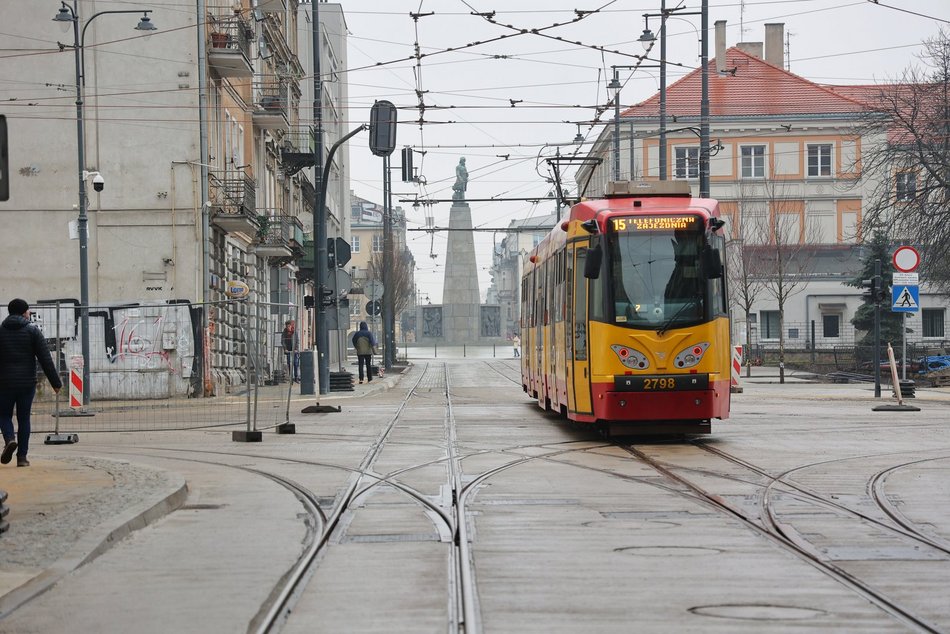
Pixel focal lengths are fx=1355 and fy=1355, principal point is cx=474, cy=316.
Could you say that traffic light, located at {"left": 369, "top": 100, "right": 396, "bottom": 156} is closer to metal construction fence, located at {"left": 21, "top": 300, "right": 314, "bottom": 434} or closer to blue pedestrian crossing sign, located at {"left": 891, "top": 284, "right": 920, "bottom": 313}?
metal construction fence, located at {"left": 21, "top": 300, "right": 314, "bottom": 434}

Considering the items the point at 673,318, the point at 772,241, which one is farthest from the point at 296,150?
the point at 673,318

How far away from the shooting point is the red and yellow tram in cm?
1733

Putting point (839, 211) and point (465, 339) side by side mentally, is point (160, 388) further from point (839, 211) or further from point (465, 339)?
point (465, 339)

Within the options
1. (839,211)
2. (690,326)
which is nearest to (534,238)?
(839,211)

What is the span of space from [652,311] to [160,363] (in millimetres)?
8854

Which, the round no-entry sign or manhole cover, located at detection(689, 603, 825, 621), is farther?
the round no-entry sign

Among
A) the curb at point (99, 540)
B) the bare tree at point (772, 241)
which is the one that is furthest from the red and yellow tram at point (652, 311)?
the bare tree at point (772, 241)

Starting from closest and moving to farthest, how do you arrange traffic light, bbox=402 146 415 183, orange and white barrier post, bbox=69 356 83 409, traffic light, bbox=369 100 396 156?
orange and white barrier post, bbox=69 356 83 409 → traffic light, bbox=369 100 396 156 → traffic light, bbox=402 146 415 183

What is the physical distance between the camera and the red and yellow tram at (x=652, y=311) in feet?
56.9

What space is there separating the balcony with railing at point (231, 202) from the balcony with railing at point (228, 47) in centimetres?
269

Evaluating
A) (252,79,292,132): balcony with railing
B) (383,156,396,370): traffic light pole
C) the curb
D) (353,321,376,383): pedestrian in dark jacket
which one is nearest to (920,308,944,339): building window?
(383,156,396,370): traffic light pole

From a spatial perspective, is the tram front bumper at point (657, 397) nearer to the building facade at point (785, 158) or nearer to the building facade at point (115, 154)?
the building facade at point (115, 154)

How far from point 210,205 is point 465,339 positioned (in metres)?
58.2

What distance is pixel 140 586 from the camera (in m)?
7.77
